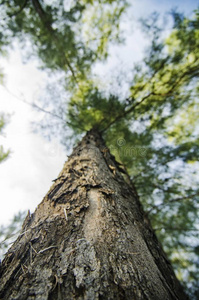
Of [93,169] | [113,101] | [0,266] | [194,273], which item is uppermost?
[113,101]

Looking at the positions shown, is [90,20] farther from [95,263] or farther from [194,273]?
[194,273]

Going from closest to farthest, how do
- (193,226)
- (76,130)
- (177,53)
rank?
(177,53) < (193,226) < (76,130)

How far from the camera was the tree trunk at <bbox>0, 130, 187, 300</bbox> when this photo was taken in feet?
1.94

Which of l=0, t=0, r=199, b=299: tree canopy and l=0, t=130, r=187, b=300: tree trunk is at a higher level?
l=0, t=0, r=199, b=299: tree canopy

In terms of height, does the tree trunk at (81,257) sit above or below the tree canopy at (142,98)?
below

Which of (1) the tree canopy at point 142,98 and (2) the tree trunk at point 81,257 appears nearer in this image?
(2) the tree trunk at point 81,257

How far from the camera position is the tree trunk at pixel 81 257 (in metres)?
0.59

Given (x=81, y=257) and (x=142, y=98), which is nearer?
(x=81, y=257)

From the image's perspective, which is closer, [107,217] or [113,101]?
[107,217]

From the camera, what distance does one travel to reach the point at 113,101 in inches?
146

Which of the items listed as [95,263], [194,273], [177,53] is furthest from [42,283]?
[194,273]

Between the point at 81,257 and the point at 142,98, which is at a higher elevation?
the point at 142,98

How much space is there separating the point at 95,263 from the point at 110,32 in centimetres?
482

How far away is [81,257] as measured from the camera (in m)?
0.70
